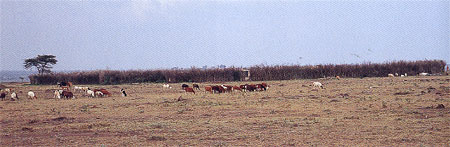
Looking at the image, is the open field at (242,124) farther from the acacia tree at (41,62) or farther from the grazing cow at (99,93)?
the acacia tree at (41,62)

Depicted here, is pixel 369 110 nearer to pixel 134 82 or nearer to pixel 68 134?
pixel 68 134

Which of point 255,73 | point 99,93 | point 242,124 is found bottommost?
point 242,124

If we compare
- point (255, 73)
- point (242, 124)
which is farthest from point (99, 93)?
point (255, 73)

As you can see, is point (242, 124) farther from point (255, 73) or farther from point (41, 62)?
point (41, 62)

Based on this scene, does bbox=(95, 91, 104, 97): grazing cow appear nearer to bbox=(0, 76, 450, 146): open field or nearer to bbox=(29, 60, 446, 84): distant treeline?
bbox=(0, 76, 450, 146): open field

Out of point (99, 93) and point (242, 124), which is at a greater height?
point (99, 93)

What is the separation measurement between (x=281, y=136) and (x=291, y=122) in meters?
2.21

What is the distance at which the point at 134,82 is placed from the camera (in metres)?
45.1

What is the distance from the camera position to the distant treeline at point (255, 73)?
1709 inches

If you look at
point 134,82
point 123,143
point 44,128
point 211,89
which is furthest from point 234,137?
point 134,82

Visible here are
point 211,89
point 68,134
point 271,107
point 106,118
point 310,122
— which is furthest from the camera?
point 211,89

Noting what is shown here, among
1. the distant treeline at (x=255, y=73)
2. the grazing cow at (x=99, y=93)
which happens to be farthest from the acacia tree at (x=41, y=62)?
the grazing cow at (x=99, y=93)

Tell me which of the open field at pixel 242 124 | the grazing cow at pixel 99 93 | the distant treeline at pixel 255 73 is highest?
the distant treeline at pixel 255 73

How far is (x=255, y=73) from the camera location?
43.2 meters
